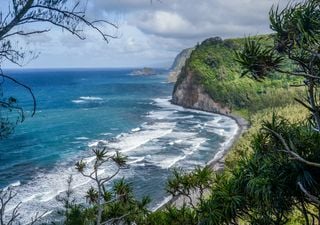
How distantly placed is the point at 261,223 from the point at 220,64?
338 ft

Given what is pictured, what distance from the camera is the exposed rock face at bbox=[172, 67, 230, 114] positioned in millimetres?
96812

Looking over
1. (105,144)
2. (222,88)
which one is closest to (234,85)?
(222,88)

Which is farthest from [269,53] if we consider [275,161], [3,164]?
[3,164]

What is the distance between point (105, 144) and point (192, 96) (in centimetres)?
5039

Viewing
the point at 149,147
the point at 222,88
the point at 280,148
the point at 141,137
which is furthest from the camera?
the point at 222,88

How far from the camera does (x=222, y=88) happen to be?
99812 millimetres

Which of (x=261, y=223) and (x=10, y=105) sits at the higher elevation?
(x=10, y=105)

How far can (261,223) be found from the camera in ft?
40.4

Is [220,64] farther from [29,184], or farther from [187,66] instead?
[29,184]

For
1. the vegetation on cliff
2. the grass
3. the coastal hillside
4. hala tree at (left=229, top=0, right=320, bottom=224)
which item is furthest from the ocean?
hala tree at (left=229, top=0, right=320, bottom=224)

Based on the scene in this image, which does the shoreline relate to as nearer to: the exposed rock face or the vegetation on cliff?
the exposed rock face

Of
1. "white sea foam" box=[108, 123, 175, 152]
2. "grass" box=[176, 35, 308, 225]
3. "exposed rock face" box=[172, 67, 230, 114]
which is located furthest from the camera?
"exposed rock face" box=[172, 67, 230, 114]

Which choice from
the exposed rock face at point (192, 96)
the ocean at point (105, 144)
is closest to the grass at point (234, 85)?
the exposed rock face at point (192, 96)

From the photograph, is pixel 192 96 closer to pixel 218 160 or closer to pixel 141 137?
pixel 141 137
